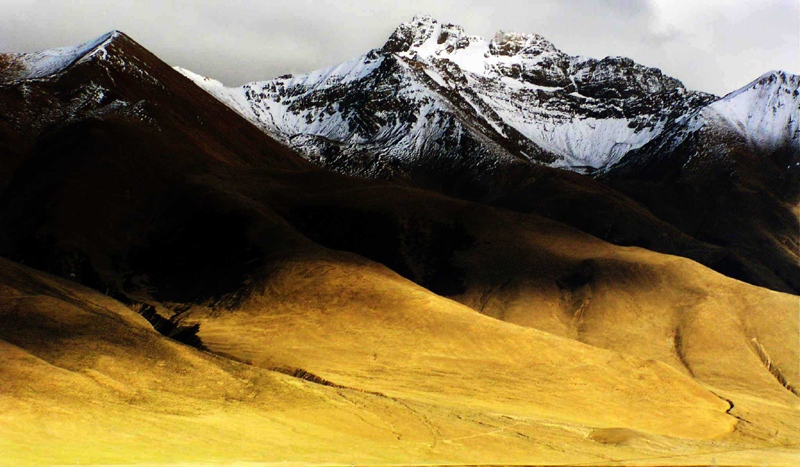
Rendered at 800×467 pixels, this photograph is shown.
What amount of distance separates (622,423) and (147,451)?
4154cm

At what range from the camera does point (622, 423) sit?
249ft

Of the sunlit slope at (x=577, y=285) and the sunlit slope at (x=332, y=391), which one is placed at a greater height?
the sunlit slope at (x=577, y=285)

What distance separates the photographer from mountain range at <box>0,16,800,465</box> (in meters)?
53.4

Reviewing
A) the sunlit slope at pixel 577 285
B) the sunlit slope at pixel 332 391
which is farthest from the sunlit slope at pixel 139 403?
the sunlit slope at pixel 577 285

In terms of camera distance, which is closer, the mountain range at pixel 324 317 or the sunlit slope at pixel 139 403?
the sunlit slope at pixel 139 403

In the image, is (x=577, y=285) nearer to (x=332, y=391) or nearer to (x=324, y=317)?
(x=324, y=317)

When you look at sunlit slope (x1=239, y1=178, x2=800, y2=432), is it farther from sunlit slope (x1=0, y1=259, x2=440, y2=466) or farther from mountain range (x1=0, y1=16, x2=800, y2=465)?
sunlit slope (x1=0, y1=259, x2=440, y2=466)

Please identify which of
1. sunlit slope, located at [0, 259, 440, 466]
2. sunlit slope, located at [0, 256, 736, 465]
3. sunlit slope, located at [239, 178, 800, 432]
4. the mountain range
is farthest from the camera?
sunlit slope, located at [239, 178, 800, 432]

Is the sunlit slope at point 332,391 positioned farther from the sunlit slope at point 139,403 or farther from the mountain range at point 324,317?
the mountain range at point 324,317

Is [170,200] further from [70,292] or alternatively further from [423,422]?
[423,422]

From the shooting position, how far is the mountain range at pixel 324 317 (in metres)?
53.4

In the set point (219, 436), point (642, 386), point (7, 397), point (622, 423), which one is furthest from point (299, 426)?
point (642, 386)

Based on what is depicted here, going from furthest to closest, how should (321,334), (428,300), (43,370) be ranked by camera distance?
(428,300) < (321,334) < (43,370)

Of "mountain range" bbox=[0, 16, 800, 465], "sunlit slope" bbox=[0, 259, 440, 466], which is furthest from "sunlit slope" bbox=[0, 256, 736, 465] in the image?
"mountain range" bbox=[0, 16, 800, 465]
